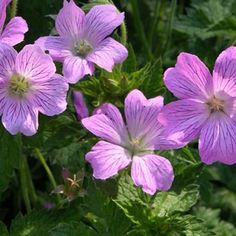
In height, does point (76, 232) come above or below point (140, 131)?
below

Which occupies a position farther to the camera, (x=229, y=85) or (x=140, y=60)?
(x=140, y=60)

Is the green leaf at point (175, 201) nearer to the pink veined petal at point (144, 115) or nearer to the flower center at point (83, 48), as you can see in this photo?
the pink veined petal at point (144, 115)

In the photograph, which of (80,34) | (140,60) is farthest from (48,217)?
(140,60)

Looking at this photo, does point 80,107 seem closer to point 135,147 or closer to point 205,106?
point 135,147

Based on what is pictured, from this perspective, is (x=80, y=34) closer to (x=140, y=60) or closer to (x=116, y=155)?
(x=116, y=155)

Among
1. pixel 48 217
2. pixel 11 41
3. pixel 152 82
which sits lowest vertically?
pixel 48 217

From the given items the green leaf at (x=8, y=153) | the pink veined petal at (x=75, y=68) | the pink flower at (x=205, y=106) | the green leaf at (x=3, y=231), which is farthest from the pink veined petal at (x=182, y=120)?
the green leaf at (x=3, y=231)

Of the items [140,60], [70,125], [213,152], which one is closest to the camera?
[213,152]

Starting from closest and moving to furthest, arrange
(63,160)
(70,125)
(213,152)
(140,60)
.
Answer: (213,152)
(70,125)
(63,160)
(140,60)
